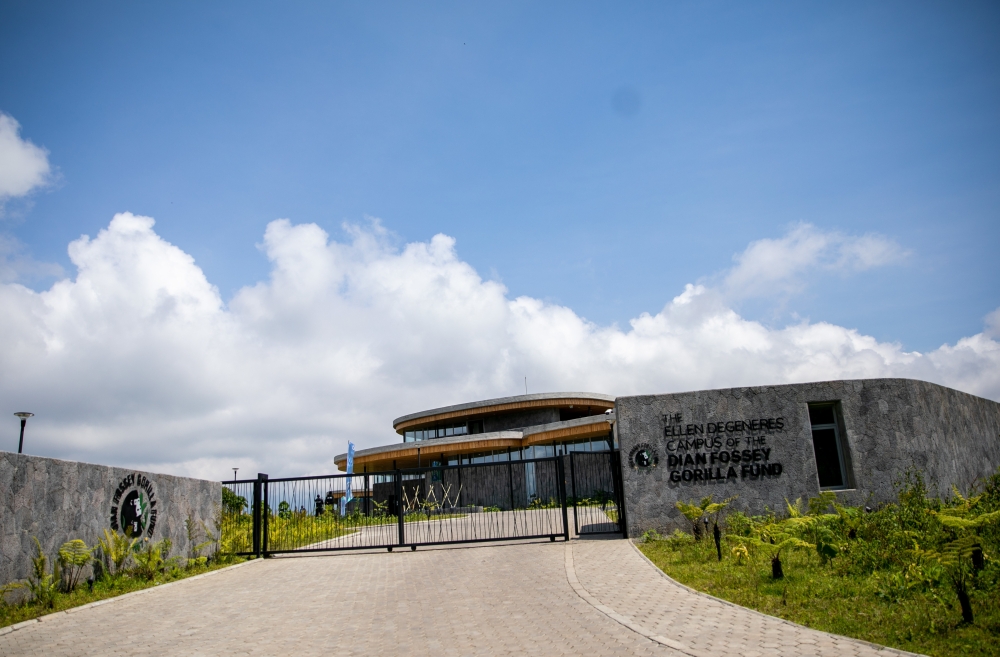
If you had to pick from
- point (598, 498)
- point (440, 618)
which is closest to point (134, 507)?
point (440, 618)

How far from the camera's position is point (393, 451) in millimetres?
39219

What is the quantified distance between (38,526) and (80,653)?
13.2 feet

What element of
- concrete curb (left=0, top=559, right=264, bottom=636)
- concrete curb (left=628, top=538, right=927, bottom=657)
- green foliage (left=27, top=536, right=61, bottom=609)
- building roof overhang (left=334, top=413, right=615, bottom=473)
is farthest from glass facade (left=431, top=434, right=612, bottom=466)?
green foliage (left=27, top=536, right=61, bottom=609)

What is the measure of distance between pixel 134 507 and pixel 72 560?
2.53 meters

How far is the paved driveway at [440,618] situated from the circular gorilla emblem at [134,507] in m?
1.53

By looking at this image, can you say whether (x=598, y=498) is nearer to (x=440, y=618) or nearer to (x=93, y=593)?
(x=440, y=618)

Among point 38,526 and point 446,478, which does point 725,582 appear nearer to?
point 38,526

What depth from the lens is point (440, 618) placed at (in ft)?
29.0

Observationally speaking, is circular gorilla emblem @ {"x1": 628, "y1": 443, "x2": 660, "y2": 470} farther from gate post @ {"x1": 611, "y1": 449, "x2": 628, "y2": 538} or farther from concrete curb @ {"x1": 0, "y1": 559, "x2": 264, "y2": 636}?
concrete curb @ {"x1": 0, "y1": 559, "x2": 264, "y2": 636}

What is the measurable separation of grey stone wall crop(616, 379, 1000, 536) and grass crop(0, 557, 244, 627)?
33.1 feet

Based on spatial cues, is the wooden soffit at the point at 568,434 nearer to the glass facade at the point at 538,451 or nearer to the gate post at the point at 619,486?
the glass facade at the point at 538,451

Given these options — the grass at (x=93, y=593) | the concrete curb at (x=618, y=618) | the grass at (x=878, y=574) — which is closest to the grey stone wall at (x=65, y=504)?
the grass at (x=93, y=593)

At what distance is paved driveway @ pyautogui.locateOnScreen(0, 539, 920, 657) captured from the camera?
7152mm

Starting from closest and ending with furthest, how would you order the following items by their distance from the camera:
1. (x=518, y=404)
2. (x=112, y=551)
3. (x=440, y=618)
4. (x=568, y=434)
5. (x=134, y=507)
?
(x=440, y=618) → (x=112, y=551) → (x=134, y=507) → (x=568, y=434) → (x=518, y=404)
